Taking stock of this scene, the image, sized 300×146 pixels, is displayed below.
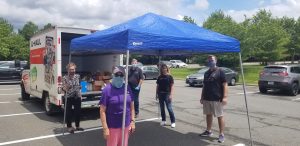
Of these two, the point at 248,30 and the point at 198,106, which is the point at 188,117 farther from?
the point at 248,30

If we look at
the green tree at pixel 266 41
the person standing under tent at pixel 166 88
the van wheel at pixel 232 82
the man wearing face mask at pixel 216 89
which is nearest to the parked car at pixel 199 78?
the van wheel at pixel 232 82

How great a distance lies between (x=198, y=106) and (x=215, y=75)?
6.18 metres

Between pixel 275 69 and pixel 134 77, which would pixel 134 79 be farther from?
pixel 275 69

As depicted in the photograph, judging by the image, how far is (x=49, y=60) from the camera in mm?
10797

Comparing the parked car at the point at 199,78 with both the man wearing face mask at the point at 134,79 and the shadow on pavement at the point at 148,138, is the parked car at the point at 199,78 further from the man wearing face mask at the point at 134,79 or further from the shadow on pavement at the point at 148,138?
the shadow on pavement at the point at 148,138

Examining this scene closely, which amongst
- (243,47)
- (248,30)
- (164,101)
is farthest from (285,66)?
(248,30)

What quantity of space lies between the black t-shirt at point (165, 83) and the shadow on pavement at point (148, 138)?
39.7 inches

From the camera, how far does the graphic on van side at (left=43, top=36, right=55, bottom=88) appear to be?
34.3ft

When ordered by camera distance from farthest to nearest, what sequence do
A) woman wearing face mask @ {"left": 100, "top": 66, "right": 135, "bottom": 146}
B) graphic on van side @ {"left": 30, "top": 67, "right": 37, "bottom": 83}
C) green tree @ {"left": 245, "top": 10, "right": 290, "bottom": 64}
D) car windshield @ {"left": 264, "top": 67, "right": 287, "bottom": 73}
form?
1. green tree @ {"left": 245, "top": 10, "right": 290, "bottom": 64}
2. car windshield @ {"left": 264, "top": 67, "right": 287, "bottom": 73}
3. graphic on van side @ {"left": 30, "top": 67, "right": 37, "bottom": 83}
4. woman wearing face mask @ {"left": 100, "top": 66, "right": 135, "bottom": 146}

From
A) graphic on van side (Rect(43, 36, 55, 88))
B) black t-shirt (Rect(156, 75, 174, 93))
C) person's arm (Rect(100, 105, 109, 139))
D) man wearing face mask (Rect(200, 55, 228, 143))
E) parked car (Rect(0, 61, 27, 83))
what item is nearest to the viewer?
person's arm (Rect(100, 105, 109, 139))

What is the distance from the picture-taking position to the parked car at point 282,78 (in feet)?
59.9

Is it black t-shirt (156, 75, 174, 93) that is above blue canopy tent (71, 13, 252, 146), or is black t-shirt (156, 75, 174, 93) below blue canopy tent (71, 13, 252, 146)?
below

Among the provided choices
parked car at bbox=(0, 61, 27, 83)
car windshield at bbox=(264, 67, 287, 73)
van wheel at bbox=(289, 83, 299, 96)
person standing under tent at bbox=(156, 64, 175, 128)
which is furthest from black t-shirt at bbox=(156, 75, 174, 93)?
parked car at bbox=(0, 61, 27, 83)

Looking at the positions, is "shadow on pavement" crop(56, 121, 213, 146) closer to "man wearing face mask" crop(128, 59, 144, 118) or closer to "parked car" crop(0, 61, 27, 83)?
"man wearing face mask" crop(128, 59, 144, 118)
